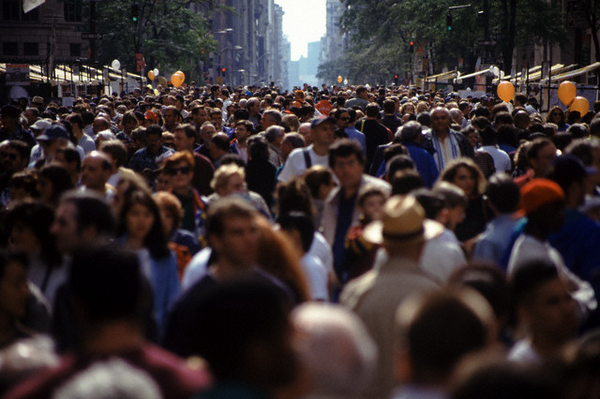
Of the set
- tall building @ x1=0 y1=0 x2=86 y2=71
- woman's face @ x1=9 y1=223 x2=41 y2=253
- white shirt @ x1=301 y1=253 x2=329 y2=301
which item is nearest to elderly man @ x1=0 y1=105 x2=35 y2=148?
woman's face @ x1=9 y1=223 x2=41 y2=253

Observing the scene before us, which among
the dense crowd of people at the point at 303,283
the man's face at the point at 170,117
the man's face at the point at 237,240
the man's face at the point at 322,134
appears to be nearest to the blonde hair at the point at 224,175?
the dense crowd of people at the point at 303,283

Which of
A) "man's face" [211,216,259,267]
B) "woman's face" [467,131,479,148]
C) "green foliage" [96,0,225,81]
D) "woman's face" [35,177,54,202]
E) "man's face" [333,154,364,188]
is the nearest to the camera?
"man's face" [211,216,259,267]

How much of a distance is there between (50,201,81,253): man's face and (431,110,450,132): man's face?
262 inches

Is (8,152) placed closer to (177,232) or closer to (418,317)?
(177,232)

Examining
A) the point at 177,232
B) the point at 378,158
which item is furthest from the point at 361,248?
the point at 378,158

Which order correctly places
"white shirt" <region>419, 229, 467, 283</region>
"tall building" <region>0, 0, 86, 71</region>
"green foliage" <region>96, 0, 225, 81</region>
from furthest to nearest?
"tall building" <region>0, 0, 86, 71</region> → "green foliage" <region>96, 0, 225, 81</region> → "white shirt" <region>419, 229, 467, 283</region>

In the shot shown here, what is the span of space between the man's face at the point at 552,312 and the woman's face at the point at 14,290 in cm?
240

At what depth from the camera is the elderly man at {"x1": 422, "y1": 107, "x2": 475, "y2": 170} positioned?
1134 centimetres

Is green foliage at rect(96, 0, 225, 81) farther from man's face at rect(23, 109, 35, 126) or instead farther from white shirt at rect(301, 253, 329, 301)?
white shirt at rect(301, 253, 329, 301)

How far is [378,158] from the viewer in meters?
11.7

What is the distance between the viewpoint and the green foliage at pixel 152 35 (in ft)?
203

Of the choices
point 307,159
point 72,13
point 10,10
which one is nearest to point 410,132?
point 307,159

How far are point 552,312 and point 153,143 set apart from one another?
301 inches

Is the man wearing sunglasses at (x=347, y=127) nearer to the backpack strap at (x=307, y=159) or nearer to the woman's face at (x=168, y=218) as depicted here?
the backpack strap at (x=307, y=159)
